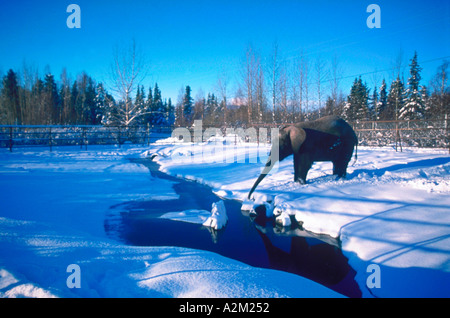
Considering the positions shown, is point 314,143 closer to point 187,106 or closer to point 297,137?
point 297,137

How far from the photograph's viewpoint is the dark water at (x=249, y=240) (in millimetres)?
3402

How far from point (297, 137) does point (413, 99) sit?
82.5 ft

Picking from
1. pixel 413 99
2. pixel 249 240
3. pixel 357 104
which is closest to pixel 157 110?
pixel 357 104

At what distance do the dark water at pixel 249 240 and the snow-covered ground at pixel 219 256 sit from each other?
0.23 metres

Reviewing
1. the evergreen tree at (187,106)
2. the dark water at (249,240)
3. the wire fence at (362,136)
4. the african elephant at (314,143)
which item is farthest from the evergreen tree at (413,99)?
the evergreen tree at (187,106)

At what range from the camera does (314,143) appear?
21.4ft

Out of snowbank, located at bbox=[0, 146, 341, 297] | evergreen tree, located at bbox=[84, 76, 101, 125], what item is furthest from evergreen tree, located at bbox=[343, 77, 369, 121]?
evergreen tree, located at bbox=[84, 76, 101, 125]

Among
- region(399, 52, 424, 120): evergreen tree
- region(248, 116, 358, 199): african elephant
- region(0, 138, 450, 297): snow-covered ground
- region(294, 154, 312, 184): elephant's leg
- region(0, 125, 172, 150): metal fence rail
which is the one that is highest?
region(399, 52, 424, 120): evergreen tree

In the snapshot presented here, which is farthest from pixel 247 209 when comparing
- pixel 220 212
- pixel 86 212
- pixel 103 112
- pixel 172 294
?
pixel 103 112

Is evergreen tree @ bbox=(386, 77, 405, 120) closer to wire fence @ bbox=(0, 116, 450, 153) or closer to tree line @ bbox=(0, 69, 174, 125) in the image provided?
wire fence @ bbox=(0, 116, 450, 153)

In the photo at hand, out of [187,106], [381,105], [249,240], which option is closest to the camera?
[249,240]

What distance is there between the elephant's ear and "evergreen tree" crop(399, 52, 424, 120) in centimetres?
2382

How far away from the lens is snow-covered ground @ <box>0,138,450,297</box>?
237 centimetres

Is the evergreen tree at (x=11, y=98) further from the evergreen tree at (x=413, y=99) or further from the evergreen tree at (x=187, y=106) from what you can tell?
the evergreen tree at (x=413, y=99)
